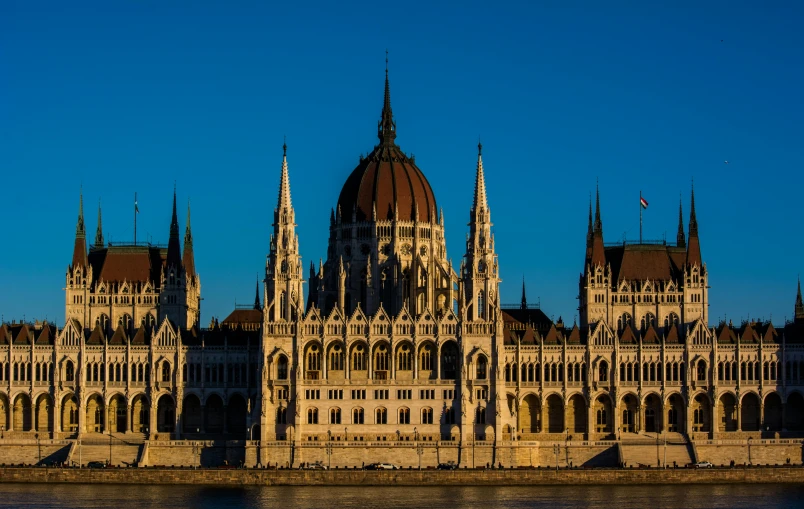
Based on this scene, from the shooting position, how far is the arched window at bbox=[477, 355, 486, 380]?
193875 millimetres

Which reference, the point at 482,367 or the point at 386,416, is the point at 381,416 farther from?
the point at 482,367

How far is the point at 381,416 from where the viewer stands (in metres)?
193

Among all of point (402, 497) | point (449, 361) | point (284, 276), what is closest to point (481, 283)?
point (449, 361)

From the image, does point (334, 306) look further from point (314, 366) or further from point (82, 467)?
point (82, 467)

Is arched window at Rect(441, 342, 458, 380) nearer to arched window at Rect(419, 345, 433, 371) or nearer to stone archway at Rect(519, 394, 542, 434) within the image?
arched window at Rect(419, 345, 433, 371)

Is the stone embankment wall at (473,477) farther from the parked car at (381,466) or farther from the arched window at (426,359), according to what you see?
the arched window at (426,359)

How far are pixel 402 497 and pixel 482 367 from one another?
22.2 meters

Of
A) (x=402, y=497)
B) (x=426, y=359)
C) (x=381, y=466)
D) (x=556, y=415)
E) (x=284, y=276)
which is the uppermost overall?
(x=284, y=276)

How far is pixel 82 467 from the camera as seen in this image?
188625 mm

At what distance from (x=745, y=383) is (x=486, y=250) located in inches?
1102

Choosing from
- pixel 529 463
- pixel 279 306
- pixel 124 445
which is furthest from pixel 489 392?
pixel 124 445

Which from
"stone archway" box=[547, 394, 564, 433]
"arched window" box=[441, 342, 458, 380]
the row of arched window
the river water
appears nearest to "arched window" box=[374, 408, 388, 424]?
the row of arched window

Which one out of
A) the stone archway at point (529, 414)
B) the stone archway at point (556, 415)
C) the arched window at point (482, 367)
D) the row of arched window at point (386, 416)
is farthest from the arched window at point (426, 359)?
the stone archway at point (556, 415)

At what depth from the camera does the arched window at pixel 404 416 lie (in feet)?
634
